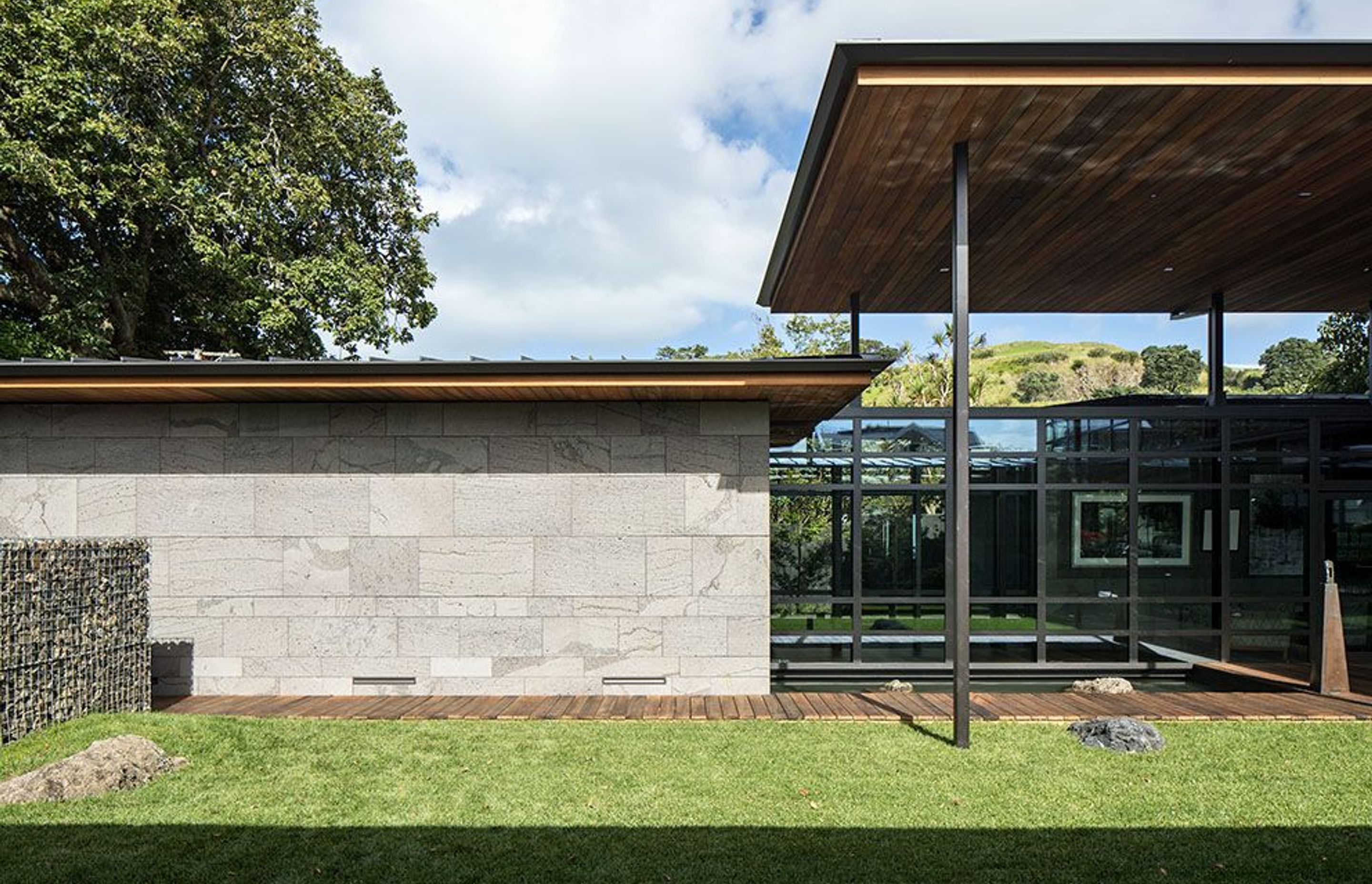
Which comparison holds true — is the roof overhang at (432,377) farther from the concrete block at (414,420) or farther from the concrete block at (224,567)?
the concrete block at (224,567)

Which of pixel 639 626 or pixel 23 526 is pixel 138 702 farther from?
pixel 639 626

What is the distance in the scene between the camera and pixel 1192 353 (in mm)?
78312

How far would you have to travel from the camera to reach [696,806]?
4.82m

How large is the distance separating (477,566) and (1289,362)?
92002 millimetres

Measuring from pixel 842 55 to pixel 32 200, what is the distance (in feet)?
55.1

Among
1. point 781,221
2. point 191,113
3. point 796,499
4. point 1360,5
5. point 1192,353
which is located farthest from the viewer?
point 1192,353

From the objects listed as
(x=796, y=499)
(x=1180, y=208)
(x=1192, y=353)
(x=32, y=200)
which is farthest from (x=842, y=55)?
(x=1192, y=353)

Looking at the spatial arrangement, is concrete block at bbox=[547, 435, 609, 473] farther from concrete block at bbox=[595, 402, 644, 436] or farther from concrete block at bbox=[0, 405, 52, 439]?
concrete block at bbox=[0, 405, 52, 439]

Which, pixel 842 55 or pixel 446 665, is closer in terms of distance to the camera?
pixel 842 55

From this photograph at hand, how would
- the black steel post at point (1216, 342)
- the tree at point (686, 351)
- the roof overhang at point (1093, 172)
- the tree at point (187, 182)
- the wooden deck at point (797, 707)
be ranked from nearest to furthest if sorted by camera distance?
the roof overhang at point (1093, 172) < the wooden deck at point (797, 707) < the black steel post at point (1216, 342) < the tree at point (187, 182) < the tree at point (686, 351)

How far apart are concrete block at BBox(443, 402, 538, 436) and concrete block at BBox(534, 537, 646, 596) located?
1049 millimetres

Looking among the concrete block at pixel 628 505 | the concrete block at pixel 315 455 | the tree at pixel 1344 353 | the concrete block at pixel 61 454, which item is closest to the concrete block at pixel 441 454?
the concrete block at pixel 315 455

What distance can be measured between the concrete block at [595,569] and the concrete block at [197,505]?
2.51 meters

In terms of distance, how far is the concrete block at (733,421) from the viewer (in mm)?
7551
